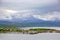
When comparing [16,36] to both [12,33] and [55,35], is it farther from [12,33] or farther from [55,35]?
[55,35]

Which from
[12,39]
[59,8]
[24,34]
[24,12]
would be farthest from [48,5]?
[12,39]

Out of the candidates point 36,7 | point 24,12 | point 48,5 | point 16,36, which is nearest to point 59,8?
point 48,5

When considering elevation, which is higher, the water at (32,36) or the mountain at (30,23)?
the mountain at (30,23)

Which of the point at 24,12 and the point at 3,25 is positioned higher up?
the point at 24,12

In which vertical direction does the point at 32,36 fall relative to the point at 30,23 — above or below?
below

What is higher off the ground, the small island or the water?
the small island

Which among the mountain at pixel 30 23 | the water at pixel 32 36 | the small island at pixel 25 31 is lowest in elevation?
the water at pixel 32 36

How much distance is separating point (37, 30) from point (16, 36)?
0.30 meters

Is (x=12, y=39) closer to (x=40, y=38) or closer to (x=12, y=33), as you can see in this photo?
(x=12, y=33)

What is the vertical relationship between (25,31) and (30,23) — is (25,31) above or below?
below

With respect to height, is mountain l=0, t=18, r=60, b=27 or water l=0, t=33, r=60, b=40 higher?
mountain l=0, t=18, r=60, b=27

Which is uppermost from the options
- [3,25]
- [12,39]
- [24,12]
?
[24,12]

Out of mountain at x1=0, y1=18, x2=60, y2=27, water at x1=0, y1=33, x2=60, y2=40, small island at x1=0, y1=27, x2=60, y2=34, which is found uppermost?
mountain at x1=0, y1=18, x2=60, y2=27

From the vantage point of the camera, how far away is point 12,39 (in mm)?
2523
